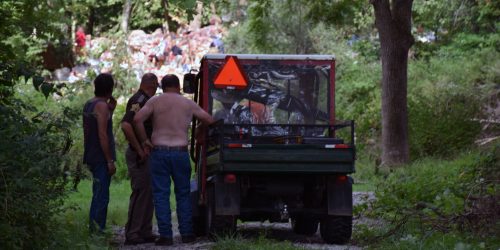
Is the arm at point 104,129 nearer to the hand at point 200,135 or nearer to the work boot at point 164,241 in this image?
the work boot at point 164,241

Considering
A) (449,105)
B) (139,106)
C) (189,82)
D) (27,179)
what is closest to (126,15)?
(449,105)

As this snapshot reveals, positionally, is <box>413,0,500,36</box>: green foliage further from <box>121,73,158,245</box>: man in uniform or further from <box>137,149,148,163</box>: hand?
<box>137,149,148,163</box>: hand

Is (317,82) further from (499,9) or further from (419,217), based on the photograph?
(499,9)

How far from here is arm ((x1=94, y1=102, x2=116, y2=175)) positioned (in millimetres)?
11914

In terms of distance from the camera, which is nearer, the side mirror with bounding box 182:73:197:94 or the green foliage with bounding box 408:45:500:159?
the side mirror with bounding box 182:73:197:94

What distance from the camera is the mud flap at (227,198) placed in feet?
39.8

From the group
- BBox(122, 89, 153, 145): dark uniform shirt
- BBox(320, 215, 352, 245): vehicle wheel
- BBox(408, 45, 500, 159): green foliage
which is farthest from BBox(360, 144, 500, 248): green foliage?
BBox(408, 45, 500, 159): green foliage

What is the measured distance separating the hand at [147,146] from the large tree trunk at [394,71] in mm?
11589

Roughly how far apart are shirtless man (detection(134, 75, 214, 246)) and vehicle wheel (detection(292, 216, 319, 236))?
1.99 meters

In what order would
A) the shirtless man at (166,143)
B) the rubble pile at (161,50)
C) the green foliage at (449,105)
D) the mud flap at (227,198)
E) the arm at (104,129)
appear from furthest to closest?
1. the rubble pile at (161,50)
2. the green foliage at (449,105)
3. the mud flap at (227,198)
4. the shirtless man at (166,143)
5. the arm at (104,129)

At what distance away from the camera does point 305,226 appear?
45.2 feet

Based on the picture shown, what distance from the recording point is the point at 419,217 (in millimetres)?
12008

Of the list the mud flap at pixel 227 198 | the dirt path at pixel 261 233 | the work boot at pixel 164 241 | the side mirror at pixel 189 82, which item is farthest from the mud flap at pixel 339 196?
the side mirror at pixel 189 82

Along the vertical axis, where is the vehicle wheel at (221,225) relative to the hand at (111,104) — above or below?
below
